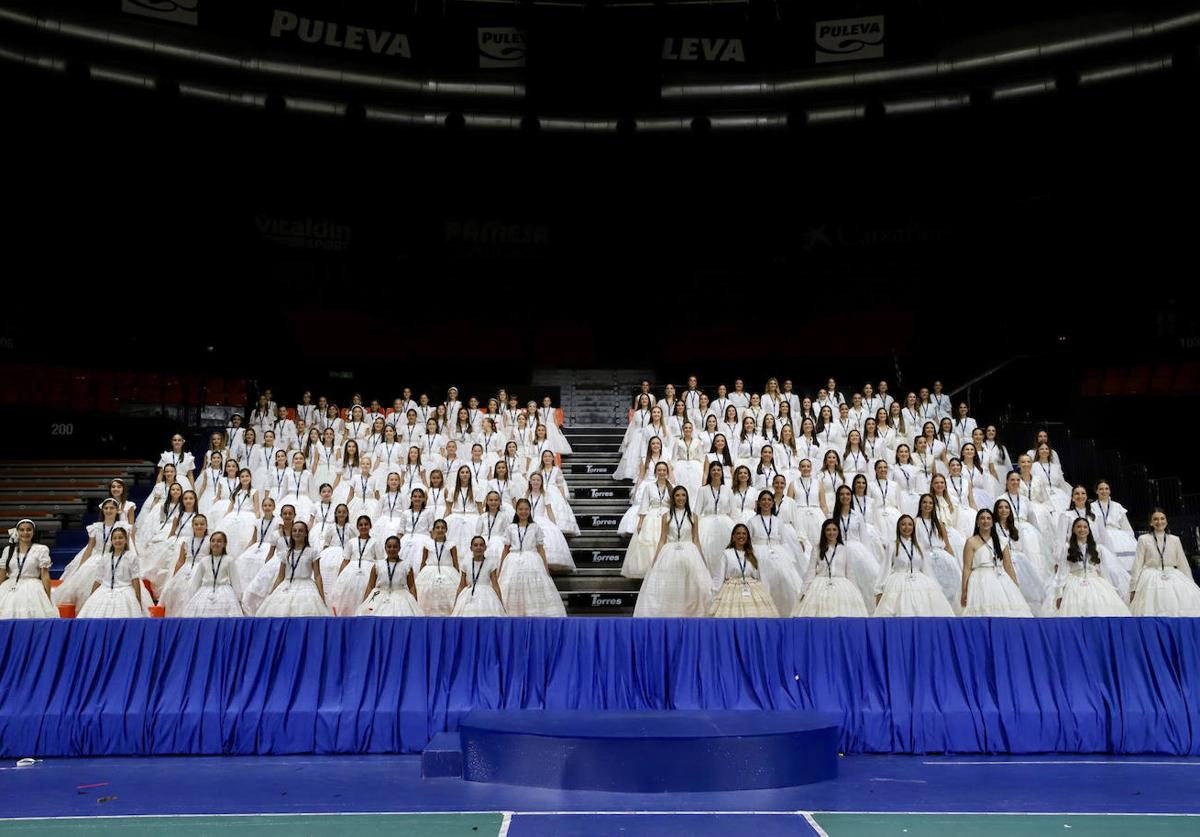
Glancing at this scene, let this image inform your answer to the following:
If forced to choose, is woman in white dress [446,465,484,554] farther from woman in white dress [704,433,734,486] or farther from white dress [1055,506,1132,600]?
white dress [1055,506,1132,600]

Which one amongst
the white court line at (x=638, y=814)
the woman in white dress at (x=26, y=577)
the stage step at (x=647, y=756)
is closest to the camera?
the white court line at (x=638, y=814)

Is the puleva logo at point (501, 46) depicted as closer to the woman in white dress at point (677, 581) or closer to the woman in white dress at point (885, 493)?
the woman in white dress at point (885, 493)

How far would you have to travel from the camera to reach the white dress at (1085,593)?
28.2ft

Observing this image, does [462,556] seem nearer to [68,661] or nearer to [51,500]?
[68,661]

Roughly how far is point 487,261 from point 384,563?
16.8m

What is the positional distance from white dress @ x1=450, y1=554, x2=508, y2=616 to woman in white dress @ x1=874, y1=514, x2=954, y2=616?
12.4 ft

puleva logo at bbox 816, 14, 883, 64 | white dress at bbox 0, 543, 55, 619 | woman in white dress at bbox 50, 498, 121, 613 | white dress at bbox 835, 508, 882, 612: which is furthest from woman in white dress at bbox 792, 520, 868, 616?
puleva logo at bbox 816, 14, 883, 64

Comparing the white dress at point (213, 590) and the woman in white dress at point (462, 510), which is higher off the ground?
the woman in white dress at point (462, 510)

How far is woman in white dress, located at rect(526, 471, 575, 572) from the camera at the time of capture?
428 inches

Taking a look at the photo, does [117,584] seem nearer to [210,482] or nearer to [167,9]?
[210,482]

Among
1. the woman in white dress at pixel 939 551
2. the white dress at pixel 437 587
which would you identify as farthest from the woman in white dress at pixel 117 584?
the woman in white dress at pixel 939 551

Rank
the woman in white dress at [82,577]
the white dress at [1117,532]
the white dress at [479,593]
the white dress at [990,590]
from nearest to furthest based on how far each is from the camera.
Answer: the white dress at [990,590] < the white dress at [479,593] < the woman in white dress at [82,577] < the white dress at [1117,532]

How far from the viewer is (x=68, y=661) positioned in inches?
276

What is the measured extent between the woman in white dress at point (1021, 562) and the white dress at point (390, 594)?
6.05 meters
